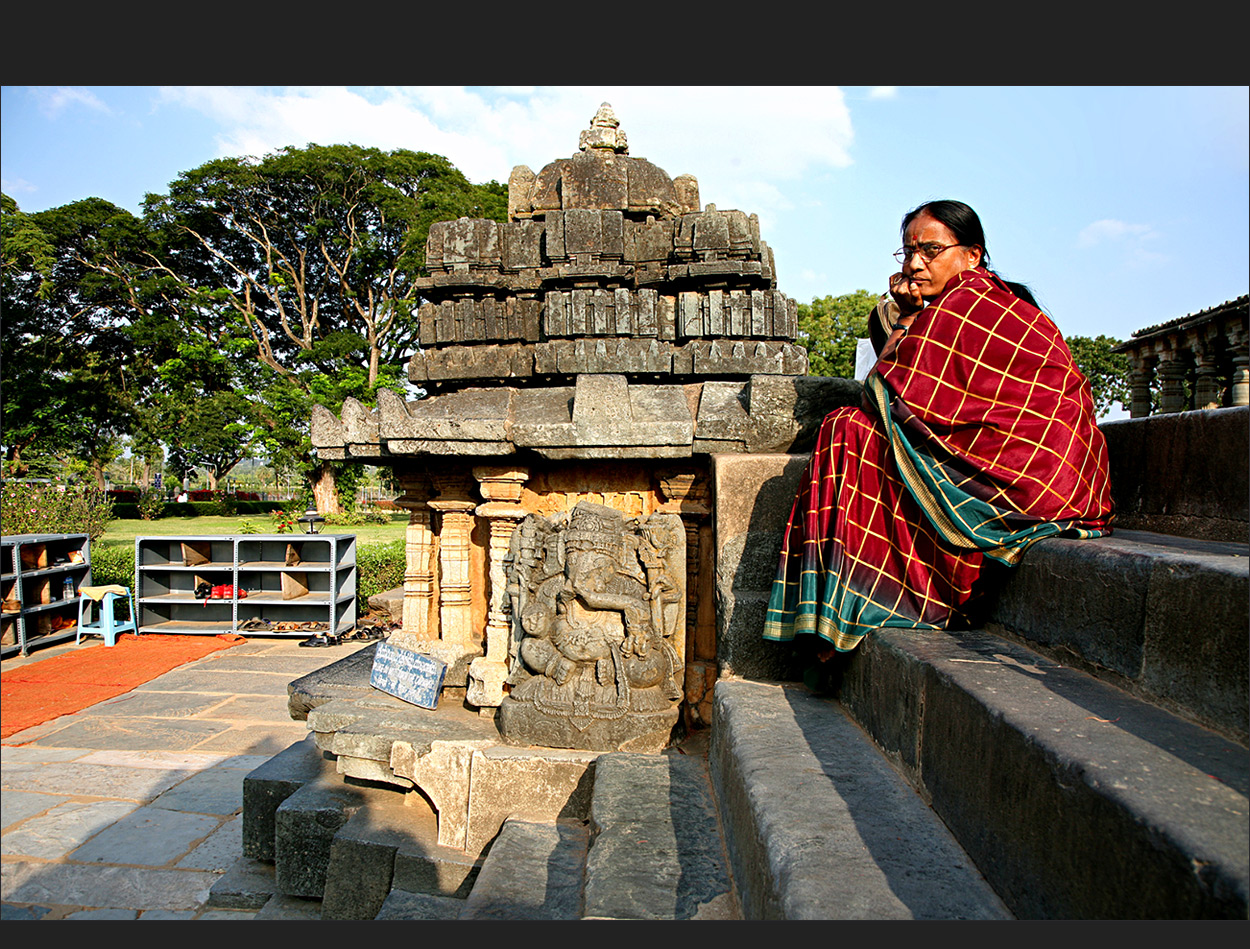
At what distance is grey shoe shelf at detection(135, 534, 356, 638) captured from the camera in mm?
10328

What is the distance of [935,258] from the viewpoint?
2.64 metres

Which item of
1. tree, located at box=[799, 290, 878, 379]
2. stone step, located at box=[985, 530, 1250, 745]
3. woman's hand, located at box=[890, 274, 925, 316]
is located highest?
tree, located at box=[799, 290, 878, 379]

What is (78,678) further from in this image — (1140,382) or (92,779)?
(1140,382)

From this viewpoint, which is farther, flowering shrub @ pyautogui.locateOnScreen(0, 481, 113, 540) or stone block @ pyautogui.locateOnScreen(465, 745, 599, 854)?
flowering shrub @ pyautogui.locateOnScreen(0, 481, 113, 540)

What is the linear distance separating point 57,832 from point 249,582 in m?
10.1

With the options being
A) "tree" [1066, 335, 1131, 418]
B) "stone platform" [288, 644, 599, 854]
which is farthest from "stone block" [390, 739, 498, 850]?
"tree" [1066, 335, 1131, 418]

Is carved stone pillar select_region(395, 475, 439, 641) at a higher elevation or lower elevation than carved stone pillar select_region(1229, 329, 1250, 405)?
lower

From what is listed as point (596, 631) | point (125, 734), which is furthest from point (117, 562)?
point (596, 631)

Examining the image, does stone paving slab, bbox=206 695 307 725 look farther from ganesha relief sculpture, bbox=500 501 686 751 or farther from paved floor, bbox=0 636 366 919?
ganesha relief sculpture, bbox=500 501 686 751

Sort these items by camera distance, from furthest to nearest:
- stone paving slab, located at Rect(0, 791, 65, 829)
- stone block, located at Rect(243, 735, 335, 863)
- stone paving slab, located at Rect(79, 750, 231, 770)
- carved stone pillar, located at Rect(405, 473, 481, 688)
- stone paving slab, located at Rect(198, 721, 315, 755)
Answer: stone paving slab, located at Rect(198, 721, 315, 755) < carved stone pillar, located at Rect(405, 473, 481, 688) < stone block, located at Rect(243, 735, 335, 863) < stone paving slab, located at Rect(79, 750, 231, 770) < stone paving slab, located at Rect(0, 791, 65, 829)

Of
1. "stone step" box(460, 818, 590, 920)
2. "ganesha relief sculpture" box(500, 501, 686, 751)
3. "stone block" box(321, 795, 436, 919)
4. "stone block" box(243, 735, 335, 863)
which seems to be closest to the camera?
"stone step" box(460, 818, 590, 920)

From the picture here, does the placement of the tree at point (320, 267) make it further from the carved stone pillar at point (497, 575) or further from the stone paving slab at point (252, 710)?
the carved stone pillar at point (497, 575)

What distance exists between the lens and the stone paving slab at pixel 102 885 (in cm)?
154

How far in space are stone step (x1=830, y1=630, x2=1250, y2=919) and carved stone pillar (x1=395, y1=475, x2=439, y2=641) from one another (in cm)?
284
